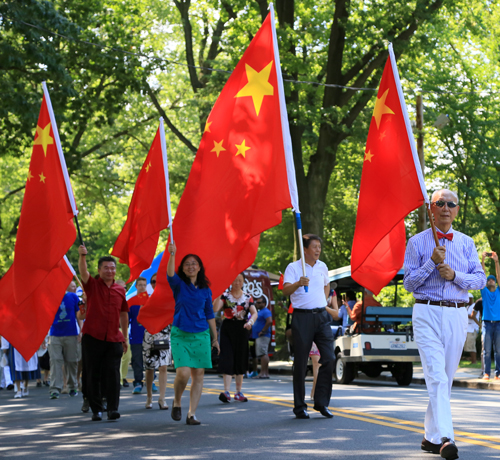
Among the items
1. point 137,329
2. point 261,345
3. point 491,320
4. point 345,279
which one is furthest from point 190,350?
point 261,345

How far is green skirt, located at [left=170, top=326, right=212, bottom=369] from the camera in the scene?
9.41 meters

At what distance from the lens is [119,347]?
10461 millimetres

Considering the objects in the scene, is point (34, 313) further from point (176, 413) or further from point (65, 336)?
point (65, 336)

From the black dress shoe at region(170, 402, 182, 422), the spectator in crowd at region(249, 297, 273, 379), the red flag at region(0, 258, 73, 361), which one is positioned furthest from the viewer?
the spectator in crowd at region(249, 297, 273, 379)

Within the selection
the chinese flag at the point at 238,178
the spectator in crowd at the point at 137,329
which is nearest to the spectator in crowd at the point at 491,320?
the spectator in crowd at the point at 137,329

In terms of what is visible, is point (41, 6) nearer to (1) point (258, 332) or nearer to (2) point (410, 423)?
(1) point (258, 332)

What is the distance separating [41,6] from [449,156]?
52.1 ft

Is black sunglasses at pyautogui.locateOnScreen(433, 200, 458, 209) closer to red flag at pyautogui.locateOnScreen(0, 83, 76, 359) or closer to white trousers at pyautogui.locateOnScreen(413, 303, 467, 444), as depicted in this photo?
white trousers at pyautogui.locateOnScreen(413, 303, 467, 444)

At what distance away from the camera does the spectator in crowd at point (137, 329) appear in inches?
533

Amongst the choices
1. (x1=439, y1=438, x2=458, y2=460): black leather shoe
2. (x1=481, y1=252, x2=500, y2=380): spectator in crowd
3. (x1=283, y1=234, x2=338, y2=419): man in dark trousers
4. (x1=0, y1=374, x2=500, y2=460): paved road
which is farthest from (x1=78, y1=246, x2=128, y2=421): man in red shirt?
(x1=481, y1=252, x2=500, y2=380): spectator in crowd

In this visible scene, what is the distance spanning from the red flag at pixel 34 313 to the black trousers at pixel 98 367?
59 cm

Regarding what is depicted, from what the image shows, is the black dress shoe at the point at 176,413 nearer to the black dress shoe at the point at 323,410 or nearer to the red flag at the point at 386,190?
the black dress shoe at the point at 323,410

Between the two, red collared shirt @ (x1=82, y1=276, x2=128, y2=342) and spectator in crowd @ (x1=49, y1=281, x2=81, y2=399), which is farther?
spectator in crowd @ (x1=49, y1=281, x2=81, y2=399)

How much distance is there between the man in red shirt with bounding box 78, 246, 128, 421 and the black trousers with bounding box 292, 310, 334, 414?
2226mm
